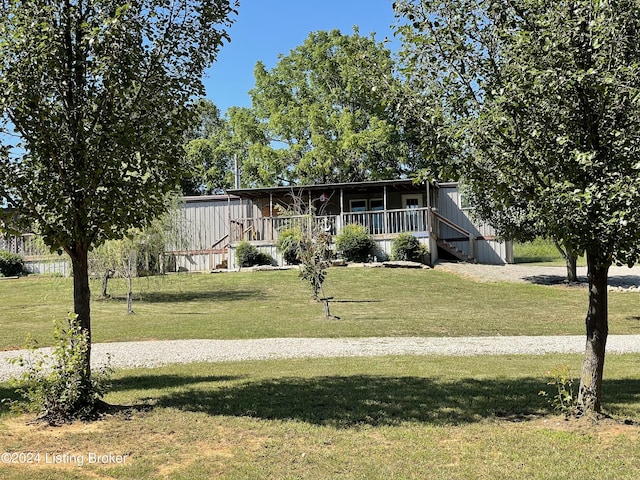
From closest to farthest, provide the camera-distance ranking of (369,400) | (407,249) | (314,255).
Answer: (369,400) → (314,255) → (407,249)

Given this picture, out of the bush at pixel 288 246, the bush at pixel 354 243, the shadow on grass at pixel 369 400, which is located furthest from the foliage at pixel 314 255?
the shadow on grass at pixel 369 400

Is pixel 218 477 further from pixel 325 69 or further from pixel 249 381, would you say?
pixel 325 69

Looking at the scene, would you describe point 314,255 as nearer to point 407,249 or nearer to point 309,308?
point 309,308

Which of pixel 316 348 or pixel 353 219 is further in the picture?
pixel 353 219

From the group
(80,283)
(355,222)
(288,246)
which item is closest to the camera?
(80,283)

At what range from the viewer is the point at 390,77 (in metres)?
6.27

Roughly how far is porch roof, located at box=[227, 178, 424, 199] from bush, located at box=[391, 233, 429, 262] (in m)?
2.49

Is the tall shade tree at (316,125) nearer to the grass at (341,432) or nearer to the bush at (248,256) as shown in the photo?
the bush at (248,256)

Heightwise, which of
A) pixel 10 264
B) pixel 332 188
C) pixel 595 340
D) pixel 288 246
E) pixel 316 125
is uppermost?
pixel 316 125

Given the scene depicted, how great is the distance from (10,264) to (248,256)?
1094cm

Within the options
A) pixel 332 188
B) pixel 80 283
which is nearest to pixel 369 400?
pixel 80 283

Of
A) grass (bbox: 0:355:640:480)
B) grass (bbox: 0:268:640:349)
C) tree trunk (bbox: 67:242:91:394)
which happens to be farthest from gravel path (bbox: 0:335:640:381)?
tree trunk (bbox: 67:242:91:394)

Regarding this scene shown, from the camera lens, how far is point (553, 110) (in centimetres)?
556

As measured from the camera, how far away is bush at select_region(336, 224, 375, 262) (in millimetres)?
25328
